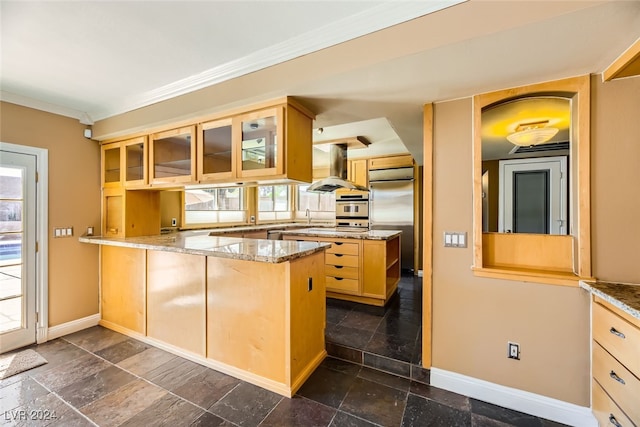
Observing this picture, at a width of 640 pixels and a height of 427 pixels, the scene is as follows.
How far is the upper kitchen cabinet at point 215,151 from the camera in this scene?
2365 mm

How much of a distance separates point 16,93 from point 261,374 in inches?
142

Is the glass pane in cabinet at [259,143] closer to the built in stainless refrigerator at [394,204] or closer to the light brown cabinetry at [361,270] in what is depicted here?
the light brown cabinetry at [361,270]

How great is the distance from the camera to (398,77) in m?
1.68

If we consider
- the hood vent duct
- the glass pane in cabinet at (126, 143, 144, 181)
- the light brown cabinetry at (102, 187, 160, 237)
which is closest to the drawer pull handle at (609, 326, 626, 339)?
the hood vent duct

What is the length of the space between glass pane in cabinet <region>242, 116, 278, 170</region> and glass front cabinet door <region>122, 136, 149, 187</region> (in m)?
1.43

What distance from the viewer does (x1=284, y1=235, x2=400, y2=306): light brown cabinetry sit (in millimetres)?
3344

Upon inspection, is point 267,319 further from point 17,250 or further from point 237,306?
point 17,250

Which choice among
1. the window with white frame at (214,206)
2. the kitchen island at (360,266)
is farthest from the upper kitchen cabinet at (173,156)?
the kitchen island at (360,266)

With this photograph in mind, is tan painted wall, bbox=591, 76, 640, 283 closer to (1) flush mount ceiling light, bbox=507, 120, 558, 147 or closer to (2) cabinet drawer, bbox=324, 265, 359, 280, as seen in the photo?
(1) flush mount ceiling light, bbox=507, 120, 558, 147

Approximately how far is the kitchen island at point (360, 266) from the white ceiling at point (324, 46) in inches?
66.0

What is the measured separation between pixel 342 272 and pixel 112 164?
3294 mm

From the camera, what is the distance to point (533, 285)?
5.83 feet

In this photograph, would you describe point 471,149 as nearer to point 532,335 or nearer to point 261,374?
point 532,335

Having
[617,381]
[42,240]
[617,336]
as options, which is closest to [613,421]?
[617,381]
